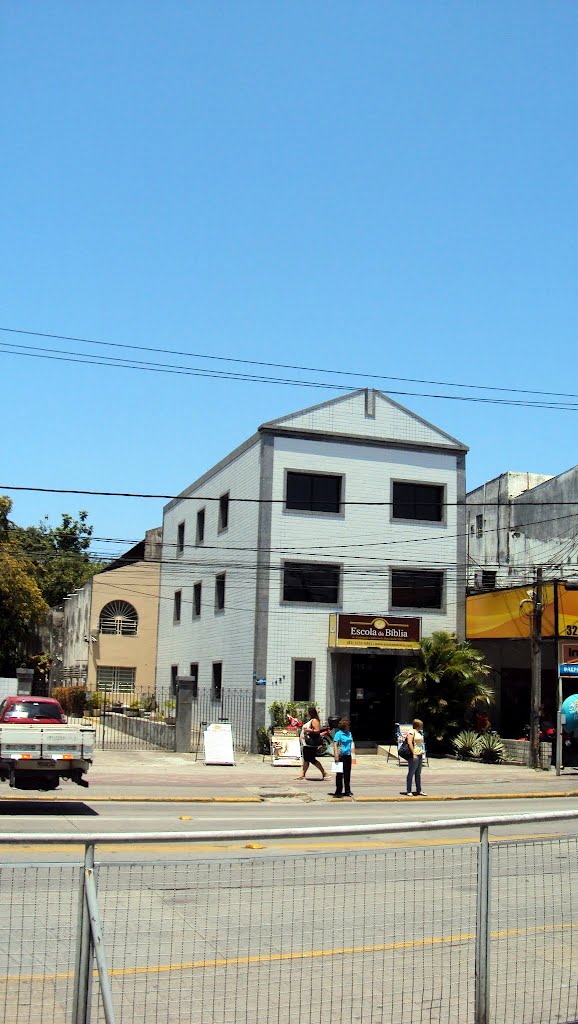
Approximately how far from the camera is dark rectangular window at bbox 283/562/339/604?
33938 millimetres

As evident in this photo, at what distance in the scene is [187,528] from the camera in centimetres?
4462

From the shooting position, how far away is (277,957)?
5.98 m

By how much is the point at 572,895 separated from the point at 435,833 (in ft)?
3.21

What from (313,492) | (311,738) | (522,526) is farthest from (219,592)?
(522,526)

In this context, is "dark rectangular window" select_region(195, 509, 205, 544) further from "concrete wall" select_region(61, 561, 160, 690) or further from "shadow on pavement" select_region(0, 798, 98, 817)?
"shadow on pavement" select_region(0, 798, 98, 817)

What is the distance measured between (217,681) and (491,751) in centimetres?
1139

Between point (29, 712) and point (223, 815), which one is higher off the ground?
point (29, 712)

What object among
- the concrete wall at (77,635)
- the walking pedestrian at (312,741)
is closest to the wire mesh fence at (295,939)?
the walking pedestrian at (312,741)

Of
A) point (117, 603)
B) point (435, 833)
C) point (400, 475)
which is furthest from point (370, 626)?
point (435, 833)

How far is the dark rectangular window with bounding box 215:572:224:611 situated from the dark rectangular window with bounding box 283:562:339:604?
15.9 ft

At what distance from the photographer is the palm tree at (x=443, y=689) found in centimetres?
3212

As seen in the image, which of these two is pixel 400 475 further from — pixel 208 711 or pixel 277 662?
pixel 208 711

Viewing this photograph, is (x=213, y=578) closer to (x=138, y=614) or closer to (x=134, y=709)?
(x=134, y=709)

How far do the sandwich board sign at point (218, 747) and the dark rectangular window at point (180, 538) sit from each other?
17269 millimetres
